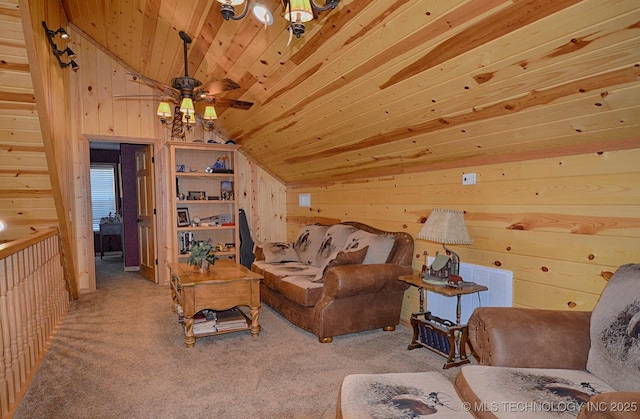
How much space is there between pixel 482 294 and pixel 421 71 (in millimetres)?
1706

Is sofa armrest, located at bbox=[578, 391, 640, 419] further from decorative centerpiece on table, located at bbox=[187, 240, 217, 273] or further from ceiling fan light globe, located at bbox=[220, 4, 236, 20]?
decorative centerpiece on table, located at bbox=[187, 240, 217, 273]

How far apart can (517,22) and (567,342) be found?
1.43 m

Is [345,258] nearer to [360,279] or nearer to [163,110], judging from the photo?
[360,279]

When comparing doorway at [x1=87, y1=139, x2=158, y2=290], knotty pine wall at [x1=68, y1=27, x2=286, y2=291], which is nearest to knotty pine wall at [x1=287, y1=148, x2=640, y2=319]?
knotty pine wall at [x1=68, y1=27, x2=286, y2=291]

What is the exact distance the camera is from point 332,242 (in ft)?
13.1

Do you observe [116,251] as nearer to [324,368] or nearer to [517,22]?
[324,368]

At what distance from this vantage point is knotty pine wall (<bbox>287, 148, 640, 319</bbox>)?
203 centimetres

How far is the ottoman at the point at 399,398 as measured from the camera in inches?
51.8

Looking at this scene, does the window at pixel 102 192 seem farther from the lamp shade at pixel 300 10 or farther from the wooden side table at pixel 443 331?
the lamp shade at pixel 300 10

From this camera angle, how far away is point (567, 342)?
64.4 inches

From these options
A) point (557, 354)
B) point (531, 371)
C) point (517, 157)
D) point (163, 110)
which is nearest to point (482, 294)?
point (517, 157)

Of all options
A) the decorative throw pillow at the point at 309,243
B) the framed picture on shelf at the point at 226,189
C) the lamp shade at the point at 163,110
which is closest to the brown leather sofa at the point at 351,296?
the decorative throw pillow at the point at 309,243

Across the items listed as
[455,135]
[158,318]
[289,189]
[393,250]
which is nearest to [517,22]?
[455,135]

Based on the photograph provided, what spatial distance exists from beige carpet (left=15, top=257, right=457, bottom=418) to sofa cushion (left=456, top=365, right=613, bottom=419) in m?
0.90
